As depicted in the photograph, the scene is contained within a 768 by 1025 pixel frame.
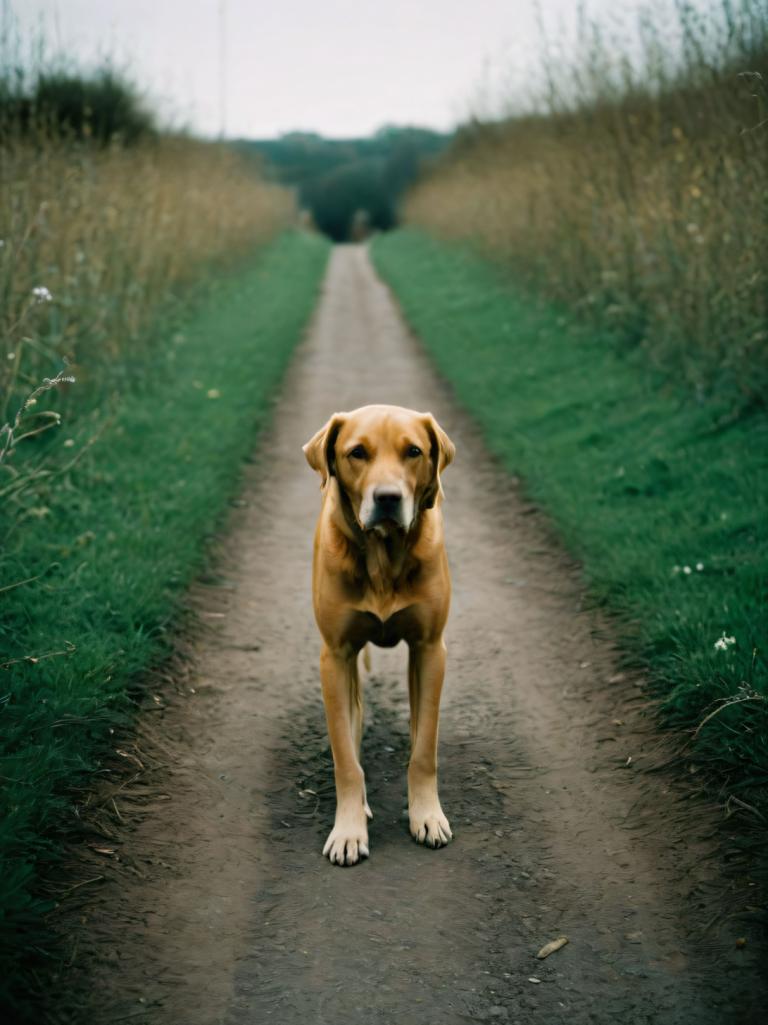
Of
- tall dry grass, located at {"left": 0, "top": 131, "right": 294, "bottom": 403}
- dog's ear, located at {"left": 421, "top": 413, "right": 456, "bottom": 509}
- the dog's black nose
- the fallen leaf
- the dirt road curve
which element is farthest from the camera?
tall dry grass, located at {"left": 0, "top": 131, "right": 294, "bottom": 403}

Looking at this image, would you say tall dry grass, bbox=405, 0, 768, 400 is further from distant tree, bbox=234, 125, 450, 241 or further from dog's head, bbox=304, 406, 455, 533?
distant tree, bbox=234, 125, 450, 241

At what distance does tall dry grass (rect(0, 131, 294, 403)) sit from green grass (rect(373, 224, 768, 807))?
11.4 ft

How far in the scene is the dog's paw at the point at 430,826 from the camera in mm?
3325

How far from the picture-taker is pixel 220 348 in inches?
458

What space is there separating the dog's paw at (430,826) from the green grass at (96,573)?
1248 mm

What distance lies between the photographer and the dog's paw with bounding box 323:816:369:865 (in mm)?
3225

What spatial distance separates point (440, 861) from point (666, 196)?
23.0 ft

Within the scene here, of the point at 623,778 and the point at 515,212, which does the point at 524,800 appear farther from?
the point at 515,212

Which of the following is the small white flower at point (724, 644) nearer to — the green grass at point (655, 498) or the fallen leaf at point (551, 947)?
the green grass at point (655, 498)

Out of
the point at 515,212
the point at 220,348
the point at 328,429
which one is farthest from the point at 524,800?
the point at 515,212

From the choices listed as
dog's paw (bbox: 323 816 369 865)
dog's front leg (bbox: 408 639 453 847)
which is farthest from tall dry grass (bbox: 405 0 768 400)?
dog's paw (bbox: 323 816 369 865)

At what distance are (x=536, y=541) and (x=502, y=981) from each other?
363 centimetres

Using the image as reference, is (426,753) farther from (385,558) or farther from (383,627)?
(385,558)

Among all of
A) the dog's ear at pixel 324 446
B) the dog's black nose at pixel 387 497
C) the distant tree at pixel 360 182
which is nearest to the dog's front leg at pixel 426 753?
the dog's black nose at pixel 387 497
